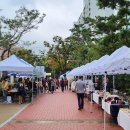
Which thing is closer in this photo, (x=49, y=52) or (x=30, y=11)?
(x=30, y=11)

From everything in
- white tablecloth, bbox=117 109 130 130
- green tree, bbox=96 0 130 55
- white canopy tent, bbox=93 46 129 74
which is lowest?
white tablecloth, bbox=117 109 130 130

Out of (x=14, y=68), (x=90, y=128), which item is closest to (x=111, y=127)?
(x=90, y=128)

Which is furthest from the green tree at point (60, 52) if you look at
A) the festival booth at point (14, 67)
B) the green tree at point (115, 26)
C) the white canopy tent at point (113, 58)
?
the white canopy tent at point (113, 58)

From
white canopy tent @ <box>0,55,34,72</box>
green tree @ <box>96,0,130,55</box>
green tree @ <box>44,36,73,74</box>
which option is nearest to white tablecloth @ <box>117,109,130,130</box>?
white canopy tent @ <box>0,55,34,72</box>

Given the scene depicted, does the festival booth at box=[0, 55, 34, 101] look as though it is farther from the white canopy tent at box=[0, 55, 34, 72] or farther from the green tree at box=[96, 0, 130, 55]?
the green tree at box=[96, 0, 130, 55]

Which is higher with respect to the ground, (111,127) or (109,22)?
(109,22)

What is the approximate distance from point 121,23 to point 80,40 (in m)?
40.4

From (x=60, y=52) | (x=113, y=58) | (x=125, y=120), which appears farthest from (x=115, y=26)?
(x=60, y=52)

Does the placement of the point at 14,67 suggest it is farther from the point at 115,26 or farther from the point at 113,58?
the point at 113,58

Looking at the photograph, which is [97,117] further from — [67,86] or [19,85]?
[67,86]

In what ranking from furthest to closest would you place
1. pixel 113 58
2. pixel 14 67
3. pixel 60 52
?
pixel 60 52 < pixel 14 67 < pixel 113 58

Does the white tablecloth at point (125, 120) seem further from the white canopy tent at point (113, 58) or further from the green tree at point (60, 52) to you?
the green tree at point (60, 52)

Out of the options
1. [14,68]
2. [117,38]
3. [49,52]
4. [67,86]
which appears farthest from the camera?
[49,52]

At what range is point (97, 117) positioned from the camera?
61.2ft
